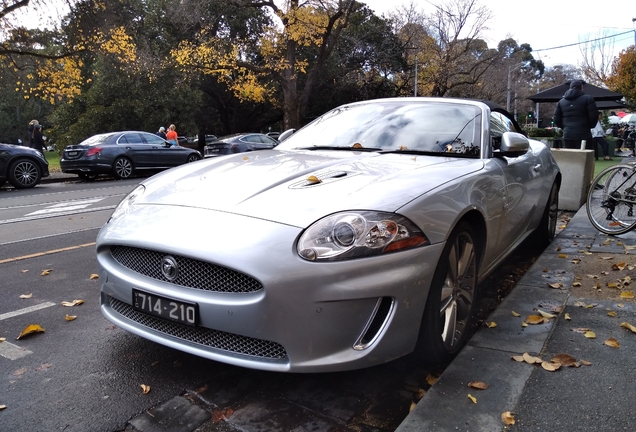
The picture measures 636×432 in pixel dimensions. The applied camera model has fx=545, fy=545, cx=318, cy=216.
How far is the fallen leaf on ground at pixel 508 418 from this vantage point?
7.38 feet

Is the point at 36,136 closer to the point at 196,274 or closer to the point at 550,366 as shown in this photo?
the point at 196,274

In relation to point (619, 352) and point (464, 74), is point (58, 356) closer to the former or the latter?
point (619, 352)

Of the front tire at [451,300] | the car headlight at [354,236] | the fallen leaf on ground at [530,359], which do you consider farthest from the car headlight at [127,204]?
the fallen leaf on ground at [530,359]

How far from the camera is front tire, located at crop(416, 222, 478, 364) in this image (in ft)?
8.84

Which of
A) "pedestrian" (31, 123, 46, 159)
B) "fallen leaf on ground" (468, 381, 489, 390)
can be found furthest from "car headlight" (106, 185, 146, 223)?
"pedestrian" (31, 123, 46, 159)

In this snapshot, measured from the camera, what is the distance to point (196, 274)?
251 cm

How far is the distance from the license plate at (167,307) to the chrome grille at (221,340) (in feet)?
0.21

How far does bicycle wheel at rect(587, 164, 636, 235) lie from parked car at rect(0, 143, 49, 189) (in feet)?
41.6

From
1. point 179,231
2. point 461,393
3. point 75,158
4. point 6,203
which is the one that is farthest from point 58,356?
point 75,158

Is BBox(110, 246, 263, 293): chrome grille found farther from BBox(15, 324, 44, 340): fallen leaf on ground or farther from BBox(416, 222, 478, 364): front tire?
BBox(15, 324, 44, 340): fallen leaf on ground

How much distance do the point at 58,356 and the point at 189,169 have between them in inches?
53.1

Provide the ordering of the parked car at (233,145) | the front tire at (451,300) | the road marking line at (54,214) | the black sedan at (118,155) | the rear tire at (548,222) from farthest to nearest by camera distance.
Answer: the parked car at (233,145) < the black sedan at (118,155) < the road marking line at (54,214) < the rear tire at (548,222) < the front tire at (451,300)

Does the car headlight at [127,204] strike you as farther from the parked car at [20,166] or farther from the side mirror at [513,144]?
the parked car at [20,166]

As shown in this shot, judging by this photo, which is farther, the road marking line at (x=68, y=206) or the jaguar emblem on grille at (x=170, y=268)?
the road marking line at (x=68, y=206)
